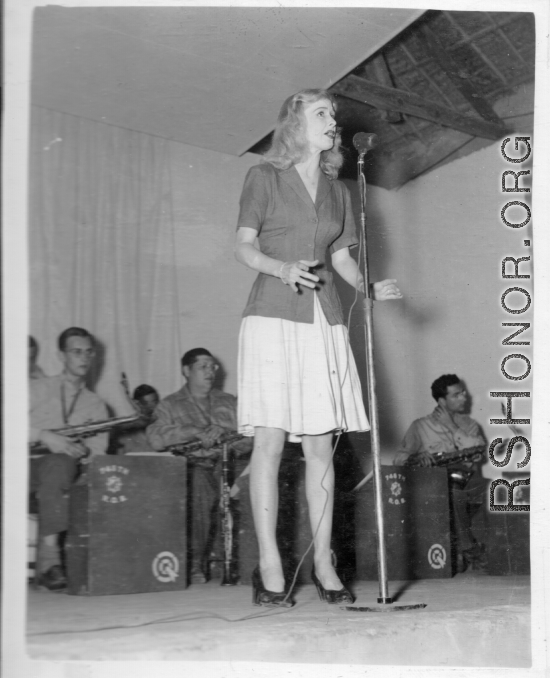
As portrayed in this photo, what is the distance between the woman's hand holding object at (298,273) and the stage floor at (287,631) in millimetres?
775

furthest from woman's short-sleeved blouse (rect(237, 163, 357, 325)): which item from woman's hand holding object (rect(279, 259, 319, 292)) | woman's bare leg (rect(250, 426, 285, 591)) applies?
woman's bare leg (rect(250, 426, 285, 591))

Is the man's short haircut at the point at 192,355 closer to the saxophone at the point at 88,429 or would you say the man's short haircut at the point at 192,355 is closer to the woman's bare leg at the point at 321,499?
the saxophone at the point at 88,429

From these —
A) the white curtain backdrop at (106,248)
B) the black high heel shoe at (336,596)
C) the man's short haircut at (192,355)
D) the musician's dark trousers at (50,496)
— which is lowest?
the black high heel shoe at (336,596)

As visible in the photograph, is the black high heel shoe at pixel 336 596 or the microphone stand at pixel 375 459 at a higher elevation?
the microphone stand at pixel 375 459

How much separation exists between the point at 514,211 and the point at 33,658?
1.78 m

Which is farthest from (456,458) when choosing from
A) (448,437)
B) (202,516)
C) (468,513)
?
(202,516)

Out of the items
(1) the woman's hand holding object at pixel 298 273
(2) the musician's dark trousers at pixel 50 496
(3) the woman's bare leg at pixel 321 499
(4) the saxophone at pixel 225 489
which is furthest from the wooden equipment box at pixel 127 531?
(1) the woman's hand holding object at pixel 298 273

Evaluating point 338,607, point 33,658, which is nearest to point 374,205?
point 338,607

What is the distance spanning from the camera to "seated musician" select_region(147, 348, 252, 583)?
251cm

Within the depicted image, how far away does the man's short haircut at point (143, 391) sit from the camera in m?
3.20

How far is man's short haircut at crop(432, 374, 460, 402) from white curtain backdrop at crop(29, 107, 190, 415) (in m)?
1.13

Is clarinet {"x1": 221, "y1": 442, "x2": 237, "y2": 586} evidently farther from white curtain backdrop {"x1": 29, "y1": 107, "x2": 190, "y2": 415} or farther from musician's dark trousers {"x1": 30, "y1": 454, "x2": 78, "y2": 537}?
white curtain backdrop {"x1": 29, "y1": 107, "x2": 190, "y2": 415}

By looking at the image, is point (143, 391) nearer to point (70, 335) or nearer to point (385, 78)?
point (70, 335)

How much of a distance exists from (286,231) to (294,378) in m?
0.40
